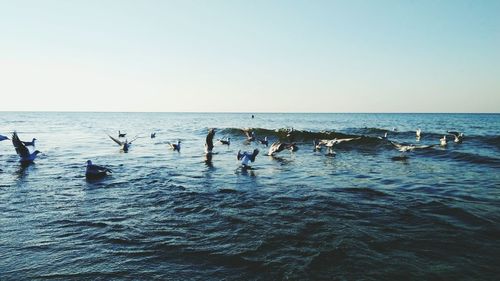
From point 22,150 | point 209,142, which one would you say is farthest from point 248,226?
point 209,142

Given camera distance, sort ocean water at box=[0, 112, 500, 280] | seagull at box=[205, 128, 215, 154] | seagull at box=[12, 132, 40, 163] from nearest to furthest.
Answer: ocean water at box=[0, 112, 500, 280] < seagull at box=[12, 132, 40, 163] < seagull at box=[205, 128, 215, 154]

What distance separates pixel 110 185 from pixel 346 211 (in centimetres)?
786

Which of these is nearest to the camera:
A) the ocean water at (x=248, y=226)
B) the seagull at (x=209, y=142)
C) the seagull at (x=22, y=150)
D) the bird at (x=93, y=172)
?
the ocean water at (x=248, y=226)

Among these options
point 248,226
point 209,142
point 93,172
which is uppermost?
point 209,142

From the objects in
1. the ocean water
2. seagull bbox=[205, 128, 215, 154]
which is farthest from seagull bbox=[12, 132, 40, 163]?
seagull bbox=[205, 128, 215, 154]

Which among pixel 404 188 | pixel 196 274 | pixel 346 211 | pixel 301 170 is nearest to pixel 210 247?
pixel 196 274

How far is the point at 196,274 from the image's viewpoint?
17.4 feet

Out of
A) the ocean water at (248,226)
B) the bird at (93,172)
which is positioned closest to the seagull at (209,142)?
the ocean water at (248,226)

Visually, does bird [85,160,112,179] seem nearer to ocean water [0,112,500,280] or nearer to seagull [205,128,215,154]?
ocean water [0,112,500,280]

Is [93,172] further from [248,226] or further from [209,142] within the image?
[209,142]

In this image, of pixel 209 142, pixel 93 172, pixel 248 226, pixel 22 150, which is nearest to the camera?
pixel 248 226

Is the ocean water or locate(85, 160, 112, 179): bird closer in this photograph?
the ocean water

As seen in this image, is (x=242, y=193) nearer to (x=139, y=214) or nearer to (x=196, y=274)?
(x=139, y=214)

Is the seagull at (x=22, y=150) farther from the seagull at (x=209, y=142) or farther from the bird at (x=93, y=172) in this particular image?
the seagull at (x=209, y=142)
